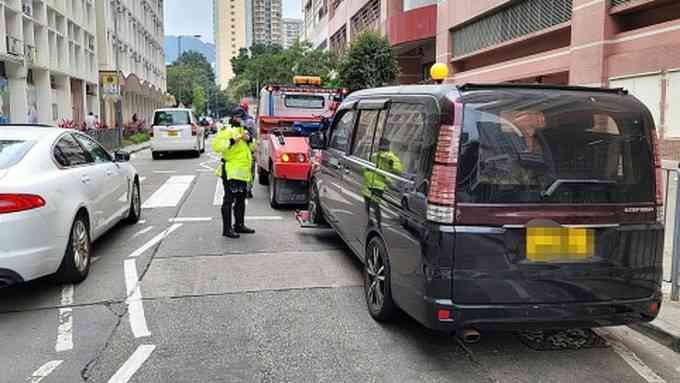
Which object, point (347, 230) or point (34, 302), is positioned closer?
point (34, 302)

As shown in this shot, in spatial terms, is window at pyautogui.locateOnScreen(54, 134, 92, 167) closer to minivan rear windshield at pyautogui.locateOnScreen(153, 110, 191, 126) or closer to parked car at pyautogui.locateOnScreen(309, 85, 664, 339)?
parked car at pyautogui.locateOnScreen(309, 85, 664, 339)

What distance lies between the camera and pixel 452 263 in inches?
144

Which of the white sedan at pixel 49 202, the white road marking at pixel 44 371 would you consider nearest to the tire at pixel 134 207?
the white sedan at pixel 49 202

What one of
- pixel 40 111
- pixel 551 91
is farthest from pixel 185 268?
pixel 40 111

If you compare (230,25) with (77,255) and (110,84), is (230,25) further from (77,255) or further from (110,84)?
(77,255)

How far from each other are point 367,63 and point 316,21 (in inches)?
1614

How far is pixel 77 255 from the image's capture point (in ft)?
18.8

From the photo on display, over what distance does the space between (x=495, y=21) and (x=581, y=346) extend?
18.8 metres

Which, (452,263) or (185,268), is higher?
(452,263)

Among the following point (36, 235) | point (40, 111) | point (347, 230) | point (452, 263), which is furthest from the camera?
point (40, 111)

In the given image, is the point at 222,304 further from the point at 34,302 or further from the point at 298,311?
the point at 34,302

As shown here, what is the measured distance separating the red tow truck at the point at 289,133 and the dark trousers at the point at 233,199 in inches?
61.8

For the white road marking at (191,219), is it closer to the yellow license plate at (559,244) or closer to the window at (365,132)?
the window at (365,132)

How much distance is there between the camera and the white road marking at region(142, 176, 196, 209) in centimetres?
1090
